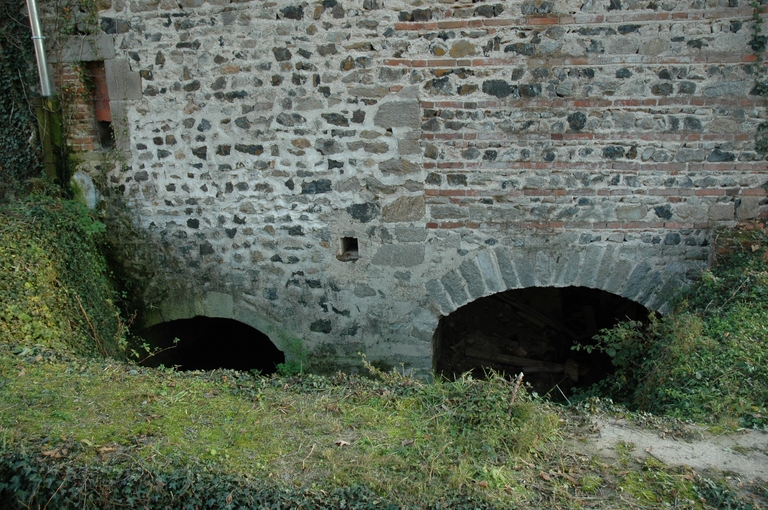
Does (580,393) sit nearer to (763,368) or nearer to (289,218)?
(763,368)

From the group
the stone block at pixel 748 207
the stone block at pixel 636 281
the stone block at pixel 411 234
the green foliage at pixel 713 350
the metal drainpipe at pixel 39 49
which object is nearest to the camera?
the green foliage at pixel 713 350

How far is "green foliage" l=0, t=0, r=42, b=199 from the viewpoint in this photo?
573 centimetres

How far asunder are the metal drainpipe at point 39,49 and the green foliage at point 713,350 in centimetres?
600

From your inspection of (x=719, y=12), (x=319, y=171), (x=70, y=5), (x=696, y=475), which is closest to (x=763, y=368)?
(x=696, y=475)

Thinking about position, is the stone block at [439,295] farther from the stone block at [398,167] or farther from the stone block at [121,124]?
the stone block at [121,124]

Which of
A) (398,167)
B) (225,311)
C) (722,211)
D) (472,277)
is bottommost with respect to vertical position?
(225,311)

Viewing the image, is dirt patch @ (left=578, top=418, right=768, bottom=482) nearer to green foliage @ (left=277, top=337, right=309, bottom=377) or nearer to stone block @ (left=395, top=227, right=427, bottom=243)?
stone block @ (left=395, top=227, right=427, bottom=243)

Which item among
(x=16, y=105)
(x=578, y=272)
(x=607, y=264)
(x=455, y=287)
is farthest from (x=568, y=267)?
(x=16, y=105)

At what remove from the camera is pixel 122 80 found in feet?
18.3

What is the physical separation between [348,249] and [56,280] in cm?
269

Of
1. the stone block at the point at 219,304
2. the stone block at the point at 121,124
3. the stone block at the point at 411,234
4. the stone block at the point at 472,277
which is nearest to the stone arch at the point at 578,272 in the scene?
the stone block at the point at 472,277

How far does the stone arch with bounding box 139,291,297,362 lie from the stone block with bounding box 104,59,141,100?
6.88ft

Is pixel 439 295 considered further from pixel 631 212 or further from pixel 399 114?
pixel 631 212

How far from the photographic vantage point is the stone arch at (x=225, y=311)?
5801 millimetres
